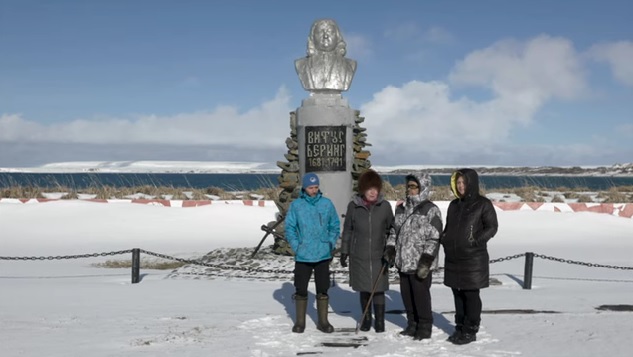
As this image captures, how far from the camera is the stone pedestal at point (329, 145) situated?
11.9 m

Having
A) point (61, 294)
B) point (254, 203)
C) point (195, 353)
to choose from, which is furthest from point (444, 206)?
point (195, 353)

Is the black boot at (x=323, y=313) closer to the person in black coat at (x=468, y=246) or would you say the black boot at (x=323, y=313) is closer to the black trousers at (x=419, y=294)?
the black trousers at (x=419, y=294)

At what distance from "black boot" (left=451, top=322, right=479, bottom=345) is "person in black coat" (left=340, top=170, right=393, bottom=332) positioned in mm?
821

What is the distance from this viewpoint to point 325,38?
487 inches

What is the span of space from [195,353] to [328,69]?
7.65 meters

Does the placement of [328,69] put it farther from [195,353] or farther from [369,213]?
[195,353]

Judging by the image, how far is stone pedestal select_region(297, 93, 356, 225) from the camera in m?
11.9

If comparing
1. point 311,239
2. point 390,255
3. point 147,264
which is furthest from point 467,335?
point 147,264

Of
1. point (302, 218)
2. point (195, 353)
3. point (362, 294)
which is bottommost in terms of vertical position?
point (195, 353)

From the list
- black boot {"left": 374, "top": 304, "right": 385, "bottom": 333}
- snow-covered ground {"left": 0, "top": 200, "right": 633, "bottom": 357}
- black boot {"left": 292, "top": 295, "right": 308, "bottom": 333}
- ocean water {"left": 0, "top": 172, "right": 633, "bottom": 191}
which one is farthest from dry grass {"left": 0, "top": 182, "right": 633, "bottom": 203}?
black boot {"left": 292, "top": 295, "right": 308, "bottom": 333}

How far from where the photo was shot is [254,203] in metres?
20.6

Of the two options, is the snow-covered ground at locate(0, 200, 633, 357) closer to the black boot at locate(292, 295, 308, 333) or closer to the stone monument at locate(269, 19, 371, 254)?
the black boot at locate(292, 295, 308, 333)

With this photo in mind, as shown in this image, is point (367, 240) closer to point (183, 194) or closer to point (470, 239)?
point (470, 239)

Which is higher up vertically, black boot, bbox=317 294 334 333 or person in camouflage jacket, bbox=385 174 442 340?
person in camouflage jacket, bbox=385 174 442 340
